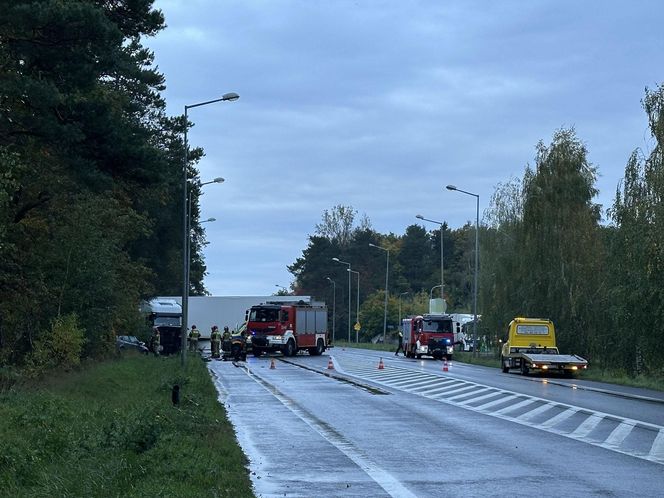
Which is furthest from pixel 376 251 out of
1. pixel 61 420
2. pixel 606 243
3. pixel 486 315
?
pixel 61 420

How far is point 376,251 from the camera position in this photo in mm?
149750

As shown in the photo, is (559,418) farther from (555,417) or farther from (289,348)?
(289,348)

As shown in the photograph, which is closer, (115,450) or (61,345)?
(115,450)

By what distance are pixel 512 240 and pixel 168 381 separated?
34.2m

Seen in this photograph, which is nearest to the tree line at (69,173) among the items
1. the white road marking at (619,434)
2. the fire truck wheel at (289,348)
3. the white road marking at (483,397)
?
the white road marking at (483,397)

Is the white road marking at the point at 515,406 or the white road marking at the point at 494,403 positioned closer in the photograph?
A: the white road marking at the point at 515,406

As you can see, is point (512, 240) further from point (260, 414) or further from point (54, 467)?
point (54, 467)

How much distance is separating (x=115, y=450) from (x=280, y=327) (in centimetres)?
4825

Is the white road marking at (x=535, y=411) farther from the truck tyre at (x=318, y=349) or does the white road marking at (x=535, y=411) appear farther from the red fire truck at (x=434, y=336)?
the truck tyre at (x=318, y=349)

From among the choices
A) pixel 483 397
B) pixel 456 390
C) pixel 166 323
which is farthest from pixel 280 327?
pixel 483 397

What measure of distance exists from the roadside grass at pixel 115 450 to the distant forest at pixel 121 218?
5970 mm

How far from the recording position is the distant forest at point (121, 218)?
81.7 feet

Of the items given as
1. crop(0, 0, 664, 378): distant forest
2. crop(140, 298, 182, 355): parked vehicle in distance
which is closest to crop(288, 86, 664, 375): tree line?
crop(0, 0, 664, 378): distant forest

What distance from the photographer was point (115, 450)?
13.4 meters
